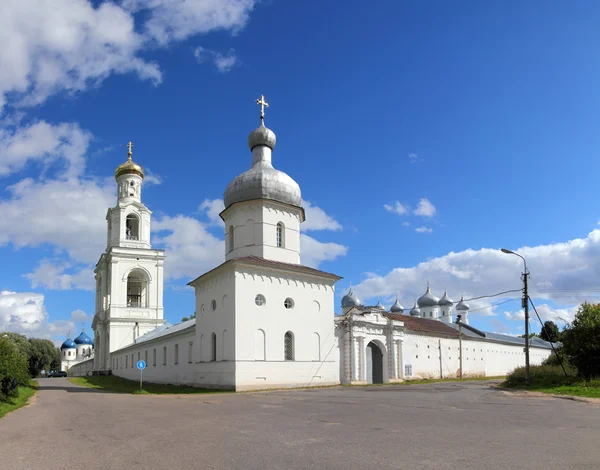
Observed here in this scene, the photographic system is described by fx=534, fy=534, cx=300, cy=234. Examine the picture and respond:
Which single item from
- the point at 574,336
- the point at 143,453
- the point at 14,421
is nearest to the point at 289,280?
the point at 574,336

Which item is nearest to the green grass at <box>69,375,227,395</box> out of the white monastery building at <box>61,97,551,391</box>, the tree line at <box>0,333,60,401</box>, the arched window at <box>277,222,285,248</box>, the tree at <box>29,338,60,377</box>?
the white monastery building at <box>61,97,551,391</box>

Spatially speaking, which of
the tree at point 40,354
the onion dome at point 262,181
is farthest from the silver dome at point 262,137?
the tree at point 40,354

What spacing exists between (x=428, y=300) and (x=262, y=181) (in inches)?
2475

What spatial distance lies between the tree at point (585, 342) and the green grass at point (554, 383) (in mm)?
664

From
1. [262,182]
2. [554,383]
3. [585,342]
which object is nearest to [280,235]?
[262,182]

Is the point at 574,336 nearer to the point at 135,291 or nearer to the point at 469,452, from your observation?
the point at 469,452

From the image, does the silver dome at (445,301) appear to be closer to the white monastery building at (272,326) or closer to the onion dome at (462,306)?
the onion dome at (462,306)

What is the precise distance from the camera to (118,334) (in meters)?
55.9

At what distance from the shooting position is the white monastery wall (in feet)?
88.5

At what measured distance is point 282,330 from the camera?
2856cm

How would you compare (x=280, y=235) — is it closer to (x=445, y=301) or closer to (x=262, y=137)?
(x=262, y=137)

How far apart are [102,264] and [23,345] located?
1351 cm

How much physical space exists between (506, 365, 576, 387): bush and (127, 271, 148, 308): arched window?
1634 inches

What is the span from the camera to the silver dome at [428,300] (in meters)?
87.7
